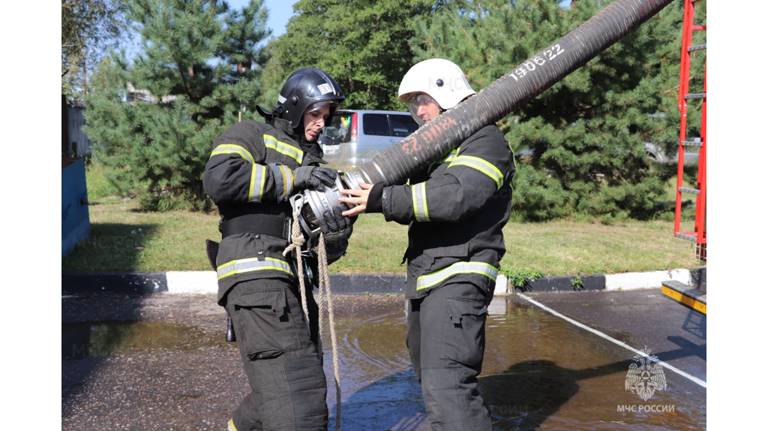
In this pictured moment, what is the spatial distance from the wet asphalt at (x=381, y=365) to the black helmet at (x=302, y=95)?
5.90 feet

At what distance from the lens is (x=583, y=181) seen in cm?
1195

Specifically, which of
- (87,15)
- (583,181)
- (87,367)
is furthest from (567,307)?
(87,15)

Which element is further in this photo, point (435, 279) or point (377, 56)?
point (377, 56)

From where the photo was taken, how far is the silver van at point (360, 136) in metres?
18.1

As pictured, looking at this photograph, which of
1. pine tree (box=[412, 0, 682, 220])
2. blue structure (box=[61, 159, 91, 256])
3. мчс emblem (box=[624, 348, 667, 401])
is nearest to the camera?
мчс emblem (box=[624, 348, 667, 401])

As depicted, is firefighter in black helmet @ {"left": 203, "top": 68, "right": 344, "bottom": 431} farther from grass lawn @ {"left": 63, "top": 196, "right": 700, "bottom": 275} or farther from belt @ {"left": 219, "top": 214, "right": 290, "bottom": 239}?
grass lawn @ {"left": 63, "top": 196, "right": 700, "bottom": 275}

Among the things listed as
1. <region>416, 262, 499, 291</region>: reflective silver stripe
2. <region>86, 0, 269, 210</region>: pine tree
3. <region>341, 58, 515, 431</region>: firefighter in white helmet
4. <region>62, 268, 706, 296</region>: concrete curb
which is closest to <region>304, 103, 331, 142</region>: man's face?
<region>341, 58, 515, 431</region>: firefighter in white helmet

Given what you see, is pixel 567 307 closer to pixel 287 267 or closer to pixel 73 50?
pixel 287 267

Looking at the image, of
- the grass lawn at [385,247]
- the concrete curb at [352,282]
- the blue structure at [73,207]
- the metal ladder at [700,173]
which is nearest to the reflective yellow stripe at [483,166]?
the metal ladder at [700,173]

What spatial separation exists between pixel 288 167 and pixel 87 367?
2.74 meters

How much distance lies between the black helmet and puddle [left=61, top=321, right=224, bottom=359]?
9.10 feet

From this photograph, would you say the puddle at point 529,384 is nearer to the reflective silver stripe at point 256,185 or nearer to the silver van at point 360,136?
the reflective silver stripe at point 256,185

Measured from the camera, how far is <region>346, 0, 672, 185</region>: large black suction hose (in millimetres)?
3346

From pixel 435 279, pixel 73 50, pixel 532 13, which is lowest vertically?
pixel 435 279
